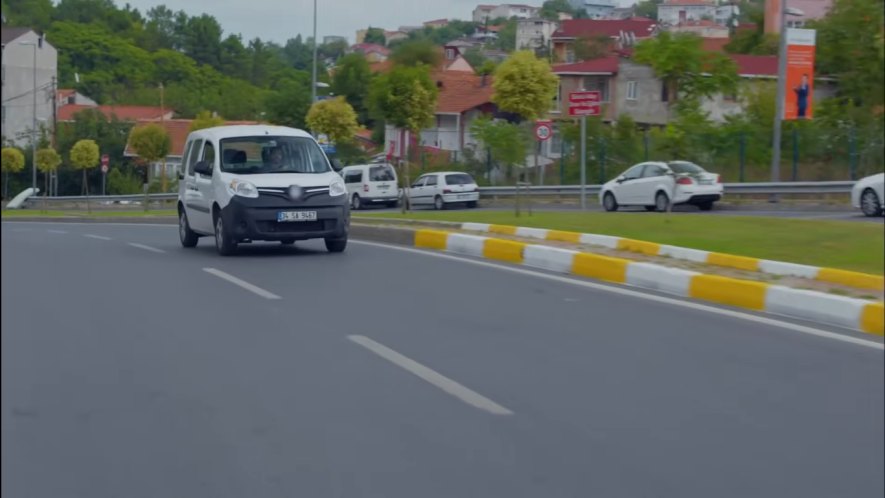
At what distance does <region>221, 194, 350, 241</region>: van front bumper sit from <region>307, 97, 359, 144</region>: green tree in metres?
12.0

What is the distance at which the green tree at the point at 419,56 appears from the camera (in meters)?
26.4

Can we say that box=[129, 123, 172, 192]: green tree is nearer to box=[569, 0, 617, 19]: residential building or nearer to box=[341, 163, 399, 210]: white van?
box=[569, 0, 617, 19]: residential building

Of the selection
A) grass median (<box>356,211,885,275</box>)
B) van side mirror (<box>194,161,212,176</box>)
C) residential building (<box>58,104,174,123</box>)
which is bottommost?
grass median (<box>356,211,885,275</box>)

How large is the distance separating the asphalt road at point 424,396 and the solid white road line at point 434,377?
28mm

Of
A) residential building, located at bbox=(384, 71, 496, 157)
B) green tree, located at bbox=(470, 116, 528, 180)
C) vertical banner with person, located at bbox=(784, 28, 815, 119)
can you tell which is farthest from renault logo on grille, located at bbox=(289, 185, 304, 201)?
green tree, located at bbox=(470, 116, 528, 180)

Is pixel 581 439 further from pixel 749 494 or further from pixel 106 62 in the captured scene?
pixel 106 62

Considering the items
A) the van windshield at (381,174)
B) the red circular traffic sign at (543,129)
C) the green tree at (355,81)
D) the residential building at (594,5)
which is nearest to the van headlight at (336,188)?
the residential building at (594,5)

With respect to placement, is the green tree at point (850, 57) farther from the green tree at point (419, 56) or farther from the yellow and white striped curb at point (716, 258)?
the yellow and white striped curb at point (716, 258)

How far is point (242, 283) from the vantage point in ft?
37.3

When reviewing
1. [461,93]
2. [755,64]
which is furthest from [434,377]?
[461,93]

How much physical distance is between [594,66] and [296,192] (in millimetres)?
26314

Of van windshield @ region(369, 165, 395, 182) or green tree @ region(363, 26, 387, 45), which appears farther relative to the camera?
van windshield @ region(369, 165, 395, 182)

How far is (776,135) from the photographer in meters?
31.9

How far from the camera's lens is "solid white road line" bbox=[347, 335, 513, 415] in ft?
21.1
